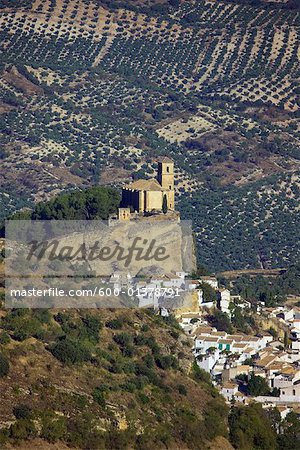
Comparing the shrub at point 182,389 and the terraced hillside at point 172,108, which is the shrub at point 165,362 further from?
the terraced hillside at point 172,108

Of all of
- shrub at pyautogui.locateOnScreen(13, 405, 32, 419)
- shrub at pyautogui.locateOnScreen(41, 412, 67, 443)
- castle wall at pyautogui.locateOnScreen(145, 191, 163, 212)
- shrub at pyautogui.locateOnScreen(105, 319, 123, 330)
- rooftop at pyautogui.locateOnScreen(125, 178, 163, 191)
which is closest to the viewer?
shrub at pyautogui.locateOnScreen(41, 412, 67, 443)

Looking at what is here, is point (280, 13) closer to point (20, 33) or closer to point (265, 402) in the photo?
point (20, 33)

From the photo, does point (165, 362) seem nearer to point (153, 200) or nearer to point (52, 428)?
point (153, 200)

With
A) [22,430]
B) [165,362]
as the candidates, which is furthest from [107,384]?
[22,430]

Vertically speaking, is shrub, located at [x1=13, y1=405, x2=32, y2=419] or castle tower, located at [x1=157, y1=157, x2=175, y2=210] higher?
castle tower, located at [x1=157, y1=157, x2=175, y2=210]

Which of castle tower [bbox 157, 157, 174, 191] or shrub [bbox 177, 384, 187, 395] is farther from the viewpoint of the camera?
castle tower [bbox 157, 157, 174, 191]

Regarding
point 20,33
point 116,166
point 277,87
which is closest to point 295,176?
point 116,166

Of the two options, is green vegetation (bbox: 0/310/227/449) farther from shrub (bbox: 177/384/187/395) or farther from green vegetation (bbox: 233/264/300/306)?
green vegetation (bbox: 233/264/300/306)

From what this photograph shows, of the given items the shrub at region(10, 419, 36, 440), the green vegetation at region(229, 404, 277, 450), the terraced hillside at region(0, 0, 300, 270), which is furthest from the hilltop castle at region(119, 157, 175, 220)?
the terraced hillside at region(0, 0, 300, 270)
